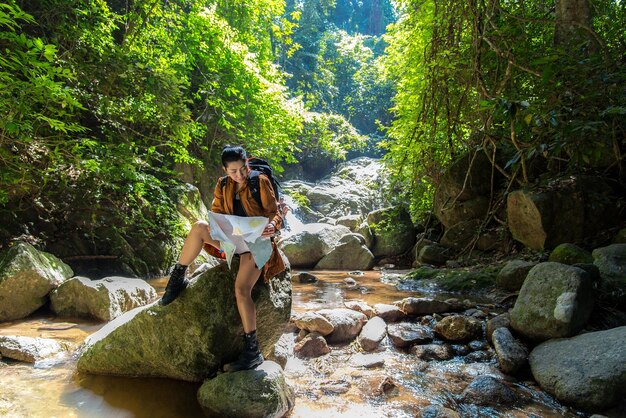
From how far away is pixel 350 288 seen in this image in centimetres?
813

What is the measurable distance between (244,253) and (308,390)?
140cm

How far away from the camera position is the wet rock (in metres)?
4.33

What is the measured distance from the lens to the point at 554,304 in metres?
3.76

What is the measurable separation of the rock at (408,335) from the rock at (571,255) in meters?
2.62

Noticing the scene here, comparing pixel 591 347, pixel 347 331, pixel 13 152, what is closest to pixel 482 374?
pixel 591 347

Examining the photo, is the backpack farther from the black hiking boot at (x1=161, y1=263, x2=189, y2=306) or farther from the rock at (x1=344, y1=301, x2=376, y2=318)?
the rock at (x1=344, y1=301, x2=376, y2=318)

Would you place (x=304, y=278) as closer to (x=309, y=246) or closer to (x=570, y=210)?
(x=309, y=246)

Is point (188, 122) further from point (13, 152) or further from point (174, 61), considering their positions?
point (13, 152)

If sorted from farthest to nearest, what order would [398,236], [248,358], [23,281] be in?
[398,236] < [23,281] < [248,358]

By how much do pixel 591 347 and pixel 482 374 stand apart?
0.99m

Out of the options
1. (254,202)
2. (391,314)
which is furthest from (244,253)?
(391,314)

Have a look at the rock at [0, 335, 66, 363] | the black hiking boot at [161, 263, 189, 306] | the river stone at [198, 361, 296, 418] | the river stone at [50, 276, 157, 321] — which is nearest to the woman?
the black hiking boot at [161, 263, 189, 306]

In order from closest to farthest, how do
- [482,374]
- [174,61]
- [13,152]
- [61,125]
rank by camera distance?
[482,374]
[61,125]
[13,152]
[174,61]

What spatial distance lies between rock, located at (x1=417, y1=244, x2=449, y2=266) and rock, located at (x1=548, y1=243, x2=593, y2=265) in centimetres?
429
